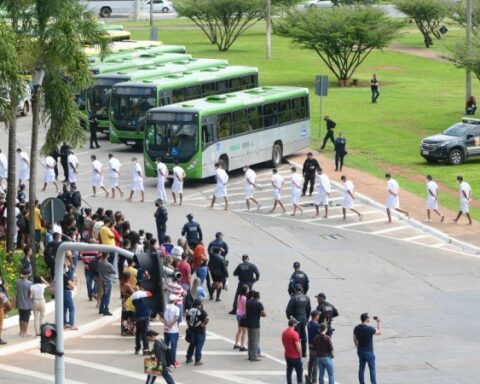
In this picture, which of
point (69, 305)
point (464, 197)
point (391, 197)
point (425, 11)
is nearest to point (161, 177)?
point (391, 197)

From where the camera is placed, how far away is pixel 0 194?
116 ft

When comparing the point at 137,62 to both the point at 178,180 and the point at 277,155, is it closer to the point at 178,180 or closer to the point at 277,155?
the point at 277,155

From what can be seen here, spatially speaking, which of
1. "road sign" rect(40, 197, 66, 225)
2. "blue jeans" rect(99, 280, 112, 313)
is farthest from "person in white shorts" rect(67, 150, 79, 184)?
"blue jeans" rect(99, 280, 112, 313)

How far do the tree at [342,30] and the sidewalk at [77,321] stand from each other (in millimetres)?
36350

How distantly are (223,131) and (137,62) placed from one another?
15.5 metres

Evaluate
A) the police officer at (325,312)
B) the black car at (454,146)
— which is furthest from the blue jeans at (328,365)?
the black car at (454,146)

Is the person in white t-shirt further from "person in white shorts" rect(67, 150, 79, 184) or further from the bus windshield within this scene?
the bus windshield

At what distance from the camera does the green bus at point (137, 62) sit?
2179 inches

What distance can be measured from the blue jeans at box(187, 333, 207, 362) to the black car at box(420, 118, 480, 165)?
23007 mm

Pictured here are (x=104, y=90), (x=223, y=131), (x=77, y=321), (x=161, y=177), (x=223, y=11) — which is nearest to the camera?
(x=77, y=321)

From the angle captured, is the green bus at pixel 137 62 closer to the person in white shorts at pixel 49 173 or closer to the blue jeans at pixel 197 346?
the person in white shorts at pixel 49 173

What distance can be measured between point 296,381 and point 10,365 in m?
5.12

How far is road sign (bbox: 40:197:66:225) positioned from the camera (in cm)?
2917

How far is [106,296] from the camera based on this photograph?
90.5ft
